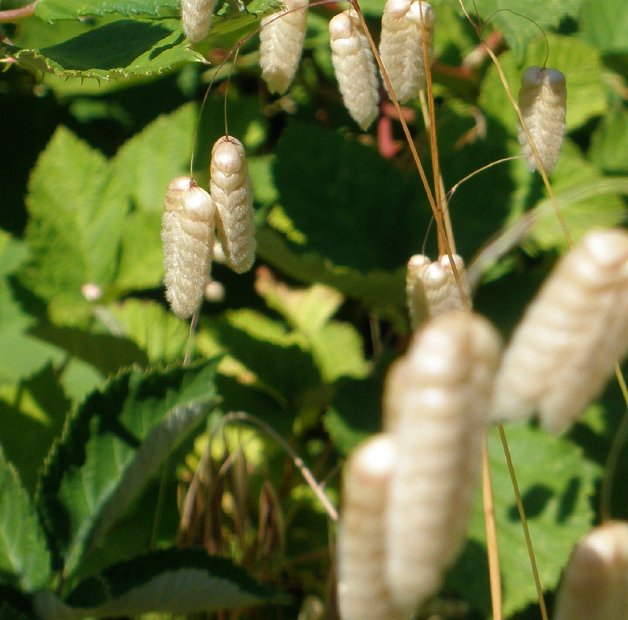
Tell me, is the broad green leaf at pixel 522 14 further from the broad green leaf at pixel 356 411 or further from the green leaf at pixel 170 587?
the green leaf at pixel 170 587

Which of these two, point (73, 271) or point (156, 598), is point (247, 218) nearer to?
point (156, 598)

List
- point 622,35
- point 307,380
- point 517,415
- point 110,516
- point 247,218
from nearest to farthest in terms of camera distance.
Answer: point 517,415 → point 247,218 → point 110,516 → point 307,380 → point 622,35

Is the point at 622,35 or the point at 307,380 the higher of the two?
the point at 622,35

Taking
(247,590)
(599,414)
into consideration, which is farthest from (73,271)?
(599,414)

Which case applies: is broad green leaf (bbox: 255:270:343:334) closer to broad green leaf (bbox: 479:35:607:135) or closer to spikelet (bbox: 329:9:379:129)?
broad green leaf (bbox: 479:35:607:135)

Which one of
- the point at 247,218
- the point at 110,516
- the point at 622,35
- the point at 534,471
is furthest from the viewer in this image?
the point at 622,35

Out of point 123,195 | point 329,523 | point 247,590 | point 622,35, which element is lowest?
point 329,523

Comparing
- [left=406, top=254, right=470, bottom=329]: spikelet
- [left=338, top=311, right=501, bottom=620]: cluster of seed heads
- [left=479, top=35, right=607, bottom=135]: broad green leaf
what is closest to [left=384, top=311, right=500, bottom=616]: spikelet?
[left=338, top=311, right=501, bottom=620]: cluster of seed heads
